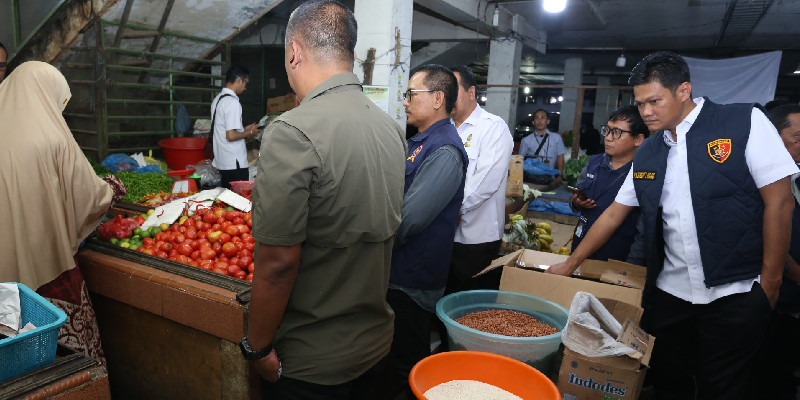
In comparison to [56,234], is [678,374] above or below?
below

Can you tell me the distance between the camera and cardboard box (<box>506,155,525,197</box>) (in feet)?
17.0

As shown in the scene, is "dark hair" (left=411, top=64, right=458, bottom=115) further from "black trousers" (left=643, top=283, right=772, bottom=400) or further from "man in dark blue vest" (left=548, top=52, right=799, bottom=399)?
"black trousers" (left=643, top=283, right=772, bottom=400)

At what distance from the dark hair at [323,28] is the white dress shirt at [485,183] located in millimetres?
1791

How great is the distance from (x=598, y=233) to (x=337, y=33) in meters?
1.78

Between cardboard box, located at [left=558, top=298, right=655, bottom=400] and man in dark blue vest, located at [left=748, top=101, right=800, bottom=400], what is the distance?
1.46 metres

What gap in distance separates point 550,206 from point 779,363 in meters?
3.14

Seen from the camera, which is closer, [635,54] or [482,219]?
[482,219]

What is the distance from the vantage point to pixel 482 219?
313 centimetres

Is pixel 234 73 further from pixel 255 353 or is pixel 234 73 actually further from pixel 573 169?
pixel 573 169

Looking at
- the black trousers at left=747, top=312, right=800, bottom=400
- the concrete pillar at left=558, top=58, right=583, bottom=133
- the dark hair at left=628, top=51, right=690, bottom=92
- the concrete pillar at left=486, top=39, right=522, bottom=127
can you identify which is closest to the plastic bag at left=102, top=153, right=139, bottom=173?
the dark hair at left=628, top=51, right=690, bottom=92

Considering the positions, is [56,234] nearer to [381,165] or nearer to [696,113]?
[381,165]

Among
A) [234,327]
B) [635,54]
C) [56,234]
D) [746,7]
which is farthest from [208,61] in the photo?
[635,54]

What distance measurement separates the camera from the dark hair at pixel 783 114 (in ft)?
9.11

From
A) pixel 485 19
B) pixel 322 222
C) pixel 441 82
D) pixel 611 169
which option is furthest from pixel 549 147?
pixel 322 222
